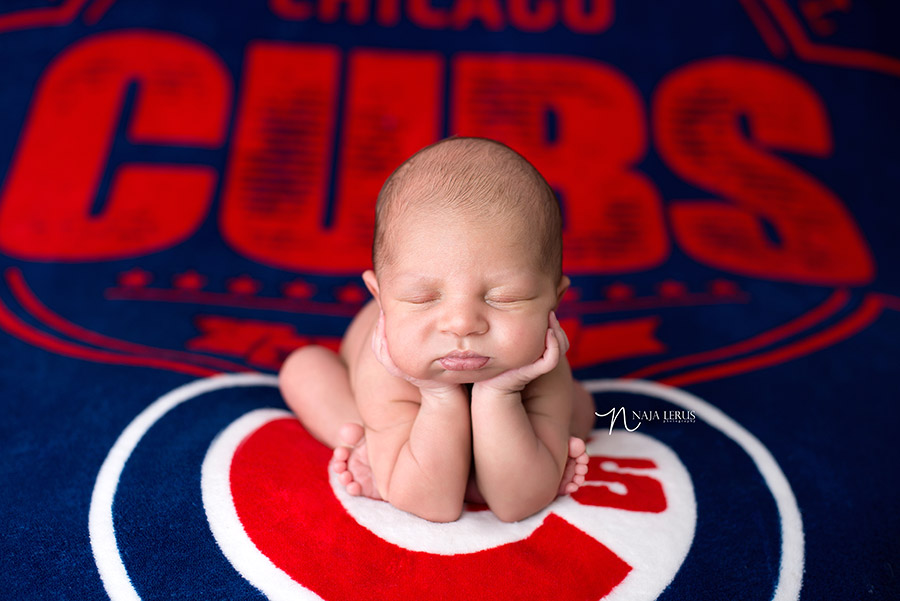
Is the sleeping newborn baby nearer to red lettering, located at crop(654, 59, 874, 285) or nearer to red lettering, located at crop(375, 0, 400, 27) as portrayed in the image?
red lettering, located at crop(654, 59, 874, 285)

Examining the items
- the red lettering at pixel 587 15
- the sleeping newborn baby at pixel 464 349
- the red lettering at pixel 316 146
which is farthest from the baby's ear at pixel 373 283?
the red lettering at pixel 587 15

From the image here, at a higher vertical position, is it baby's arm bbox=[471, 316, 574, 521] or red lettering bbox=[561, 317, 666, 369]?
baby's arm bbox=[471, 316, 574, 521]

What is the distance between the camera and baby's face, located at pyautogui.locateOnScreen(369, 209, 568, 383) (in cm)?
103

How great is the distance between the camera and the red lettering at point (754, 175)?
211 centimetres

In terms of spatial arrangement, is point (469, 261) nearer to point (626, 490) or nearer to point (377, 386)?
point (377, 386)

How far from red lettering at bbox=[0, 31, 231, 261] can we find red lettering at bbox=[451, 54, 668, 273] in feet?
2.52

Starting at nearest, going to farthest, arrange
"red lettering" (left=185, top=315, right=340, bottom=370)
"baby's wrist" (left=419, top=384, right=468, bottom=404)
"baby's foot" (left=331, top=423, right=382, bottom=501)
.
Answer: "baby's wrist" (left=419, top=384, right=468, bottom=404) → "baby's foot" (left=331, top=423, right=382, bottom=501) → "red lettering" (left=185, top=315, right=340, bottom=370)

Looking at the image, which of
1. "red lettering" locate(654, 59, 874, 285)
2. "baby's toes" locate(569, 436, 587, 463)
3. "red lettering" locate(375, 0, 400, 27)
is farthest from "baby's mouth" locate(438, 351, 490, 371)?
"red lettering" locate(375, 0, 400, 27)

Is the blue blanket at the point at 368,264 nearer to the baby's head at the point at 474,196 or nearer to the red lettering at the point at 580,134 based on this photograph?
the red lettering at the point at 580,134

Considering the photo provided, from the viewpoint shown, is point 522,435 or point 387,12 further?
point 387,12

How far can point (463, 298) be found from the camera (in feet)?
3.38

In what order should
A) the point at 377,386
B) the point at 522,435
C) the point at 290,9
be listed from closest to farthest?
the point at 522,435 < the point at 377,386 < the point at 290,9

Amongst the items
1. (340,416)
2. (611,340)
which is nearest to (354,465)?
(340,416)

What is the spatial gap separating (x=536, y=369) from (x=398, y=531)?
0.33 metres
